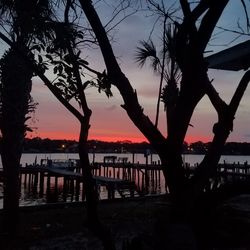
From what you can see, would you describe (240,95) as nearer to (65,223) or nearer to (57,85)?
(57,85)

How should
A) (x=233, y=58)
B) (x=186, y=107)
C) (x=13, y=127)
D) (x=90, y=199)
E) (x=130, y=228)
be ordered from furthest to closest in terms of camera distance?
1. (x=13, y=127)
2. (x=130, y=228)
3. (x=233, y=58)
4. (x=90, y=199)
5. (x=186, y=107)

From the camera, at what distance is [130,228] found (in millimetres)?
10039

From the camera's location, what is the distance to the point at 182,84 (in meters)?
3.91

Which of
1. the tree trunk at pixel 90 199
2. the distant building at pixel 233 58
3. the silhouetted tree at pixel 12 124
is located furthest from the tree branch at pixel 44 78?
the silhouetted tree at pixel 12 124

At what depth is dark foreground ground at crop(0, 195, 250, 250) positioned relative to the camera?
4.37 m

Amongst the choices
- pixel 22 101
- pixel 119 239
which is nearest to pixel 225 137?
pixel 119 239

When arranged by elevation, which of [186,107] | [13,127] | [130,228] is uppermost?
[13,127]

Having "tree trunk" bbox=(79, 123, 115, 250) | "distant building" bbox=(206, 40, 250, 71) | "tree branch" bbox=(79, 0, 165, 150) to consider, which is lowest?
"tree trunk" bbox=(79, 123, 115, 250)

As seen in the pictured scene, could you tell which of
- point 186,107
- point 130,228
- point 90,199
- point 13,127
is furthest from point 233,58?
point 13,127

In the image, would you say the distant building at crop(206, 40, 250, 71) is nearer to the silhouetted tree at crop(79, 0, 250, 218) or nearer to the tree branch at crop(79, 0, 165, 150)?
the silhouetted tree at crop(79, 0, 250, 218)

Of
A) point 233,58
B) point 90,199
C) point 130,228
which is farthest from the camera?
point 130,228

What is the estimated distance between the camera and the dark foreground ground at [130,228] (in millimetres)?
4367

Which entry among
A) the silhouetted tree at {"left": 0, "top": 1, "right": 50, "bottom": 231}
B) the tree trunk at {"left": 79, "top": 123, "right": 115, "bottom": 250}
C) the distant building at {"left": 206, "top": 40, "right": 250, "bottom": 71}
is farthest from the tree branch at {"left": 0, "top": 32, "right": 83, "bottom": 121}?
the silhouetted tree at {"left": 0, "top": 1, "right": 50, "bottom": 231}

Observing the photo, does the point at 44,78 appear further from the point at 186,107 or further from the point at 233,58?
the point at 233,58
